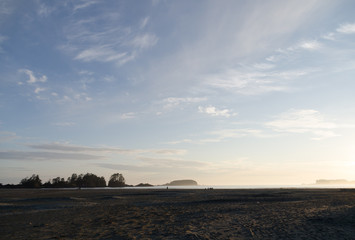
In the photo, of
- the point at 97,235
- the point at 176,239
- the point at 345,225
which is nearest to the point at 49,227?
the point at 97,235

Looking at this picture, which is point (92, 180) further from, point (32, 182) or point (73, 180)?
point (32, 182)

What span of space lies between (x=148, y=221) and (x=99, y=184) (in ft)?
626

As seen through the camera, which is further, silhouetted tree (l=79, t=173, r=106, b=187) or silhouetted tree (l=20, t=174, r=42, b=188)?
silhouetted tree (l=79, t=173, r=106, b=187)

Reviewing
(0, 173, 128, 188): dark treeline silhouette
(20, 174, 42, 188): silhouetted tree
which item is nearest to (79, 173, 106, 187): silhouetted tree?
(0, 173, 128, 188): dark treeline silhouette

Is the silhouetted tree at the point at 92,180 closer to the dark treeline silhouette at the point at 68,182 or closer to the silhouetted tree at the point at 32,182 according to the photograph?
the dark treeline silhouette at the point at 68,182

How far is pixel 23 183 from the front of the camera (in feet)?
501

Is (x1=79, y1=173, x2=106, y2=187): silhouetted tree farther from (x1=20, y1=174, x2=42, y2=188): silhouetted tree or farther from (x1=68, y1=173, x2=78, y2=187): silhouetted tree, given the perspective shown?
(x1=20, y1=174, x2=42, y2=188): silhouetted tree

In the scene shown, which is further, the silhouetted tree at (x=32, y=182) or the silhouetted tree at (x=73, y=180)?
the silhouetted tree at (x=73, y=180)

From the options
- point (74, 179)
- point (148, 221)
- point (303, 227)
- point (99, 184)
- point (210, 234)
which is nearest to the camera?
point (210, 234)

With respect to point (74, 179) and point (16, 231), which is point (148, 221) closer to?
point (16, 231)

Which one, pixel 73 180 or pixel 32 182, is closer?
pixel 32 182

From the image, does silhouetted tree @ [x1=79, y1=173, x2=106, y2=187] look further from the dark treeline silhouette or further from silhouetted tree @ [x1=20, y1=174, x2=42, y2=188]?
silhouetted tree @ [x1=20, y1=174, x2=42, y2=188]

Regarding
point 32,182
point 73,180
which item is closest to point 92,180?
point 73,180

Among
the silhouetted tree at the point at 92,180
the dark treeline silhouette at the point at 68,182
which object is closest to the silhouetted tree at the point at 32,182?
the dark treeline silhouette at the point at 68,182
